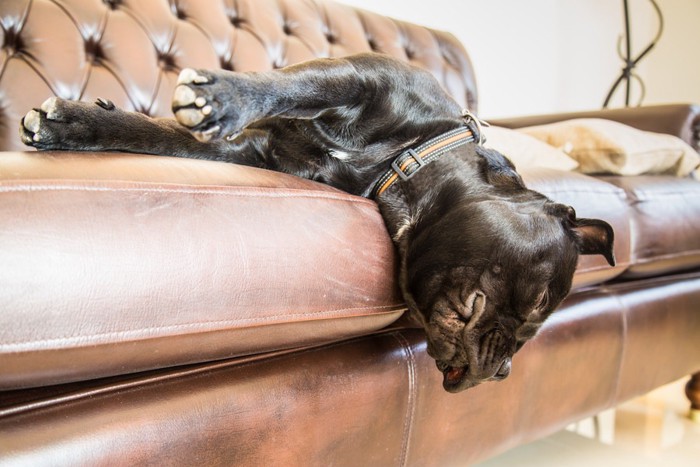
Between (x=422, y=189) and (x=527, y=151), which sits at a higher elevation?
(x=422, y=189)

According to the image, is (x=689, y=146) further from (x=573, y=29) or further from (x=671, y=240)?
(x=573, y=29)

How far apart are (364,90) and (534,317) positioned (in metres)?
0.56

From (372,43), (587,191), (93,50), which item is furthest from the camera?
(372,43)

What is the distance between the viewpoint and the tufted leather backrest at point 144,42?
1.65m

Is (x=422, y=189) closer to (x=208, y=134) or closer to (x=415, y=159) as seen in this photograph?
(x=415, y=159)

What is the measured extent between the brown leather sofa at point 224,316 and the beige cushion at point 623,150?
33cm

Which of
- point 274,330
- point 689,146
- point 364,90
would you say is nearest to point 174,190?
point 274,330

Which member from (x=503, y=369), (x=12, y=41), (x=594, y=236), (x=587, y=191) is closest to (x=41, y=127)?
(x=12, y=41)

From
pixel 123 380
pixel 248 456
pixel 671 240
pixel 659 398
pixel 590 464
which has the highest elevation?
pixel 123 380

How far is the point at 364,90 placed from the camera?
122 centimetres

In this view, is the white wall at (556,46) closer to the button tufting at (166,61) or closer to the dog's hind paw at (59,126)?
the button tufting at (166,61)

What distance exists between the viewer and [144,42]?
6.20ft

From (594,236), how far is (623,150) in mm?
956

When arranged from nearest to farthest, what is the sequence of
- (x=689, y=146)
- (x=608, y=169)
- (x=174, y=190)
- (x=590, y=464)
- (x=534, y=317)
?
(x=174, y=190) < (x=534, y=317) < (x=590, y=464) < (x=608, y=169) < (x=689, y=146)
